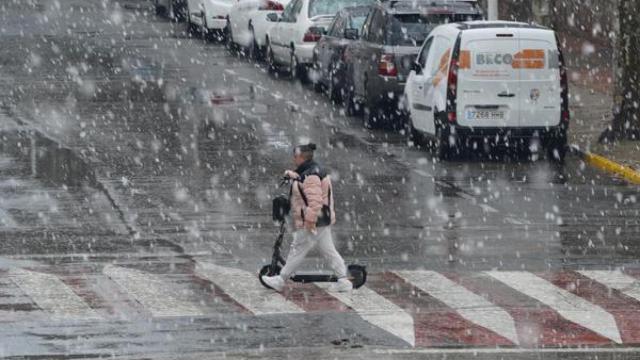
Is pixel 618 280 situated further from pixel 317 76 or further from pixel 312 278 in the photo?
pixel 317 76

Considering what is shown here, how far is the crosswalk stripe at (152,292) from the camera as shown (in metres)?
14.1

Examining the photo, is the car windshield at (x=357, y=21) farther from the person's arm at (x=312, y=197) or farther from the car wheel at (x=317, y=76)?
the person's arm at (x=312, y=197)

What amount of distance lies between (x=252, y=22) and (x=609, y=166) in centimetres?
1669

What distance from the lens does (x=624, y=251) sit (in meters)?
17.3

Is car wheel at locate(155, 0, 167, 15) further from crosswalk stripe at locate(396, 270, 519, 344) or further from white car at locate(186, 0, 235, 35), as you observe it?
crosswalk stripe at locate(396, 270, 519, 344)

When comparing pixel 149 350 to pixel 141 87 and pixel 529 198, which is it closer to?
pixel 529 198

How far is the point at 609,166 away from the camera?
23578 mm

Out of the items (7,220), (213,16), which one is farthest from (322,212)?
(213,16)

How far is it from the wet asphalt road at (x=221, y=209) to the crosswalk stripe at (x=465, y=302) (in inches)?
12.4

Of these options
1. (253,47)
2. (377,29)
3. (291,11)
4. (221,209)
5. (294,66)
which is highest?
(377,29)

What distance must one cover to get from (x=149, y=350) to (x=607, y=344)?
132 inches

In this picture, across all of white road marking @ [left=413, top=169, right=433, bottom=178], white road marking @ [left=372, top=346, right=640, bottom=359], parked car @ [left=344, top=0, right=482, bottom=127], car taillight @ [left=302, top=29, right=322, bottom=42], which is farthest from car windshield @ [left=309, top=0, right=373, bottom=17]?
white road marking @ [left=372, top=346, right=640, bottom=359]

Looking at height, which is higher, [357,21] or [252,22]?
[357,21]

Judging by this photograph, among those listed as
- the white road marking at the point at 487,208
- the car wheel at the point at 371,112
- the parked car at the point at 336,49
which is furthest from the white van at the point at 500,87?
the parked car at the point at 336,49
